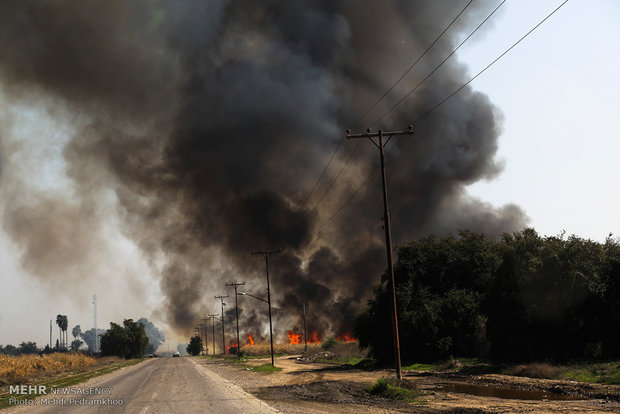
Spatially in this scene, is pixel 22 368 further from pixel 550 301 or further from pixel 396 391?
pixel 550 301

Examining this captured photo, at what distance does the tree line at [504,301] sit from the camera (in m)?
35.4

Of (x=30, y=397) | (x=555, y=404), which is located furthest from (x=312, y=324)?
(x=555, y=404)

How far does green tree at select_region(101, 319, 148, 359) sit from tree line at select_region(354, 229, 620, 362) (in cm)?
11835

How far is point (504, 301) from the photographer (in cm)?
4153

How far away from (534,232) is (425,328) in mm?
14189

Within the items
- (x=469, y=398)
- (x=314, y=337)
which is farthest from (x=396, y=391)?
(x=314, y=337)

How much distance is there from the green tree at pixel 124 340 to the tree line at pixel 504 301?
118349mm

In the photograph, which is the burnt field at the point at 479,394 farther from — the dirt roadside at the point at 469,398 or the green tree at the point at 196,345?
the green tree at the point at 196,345

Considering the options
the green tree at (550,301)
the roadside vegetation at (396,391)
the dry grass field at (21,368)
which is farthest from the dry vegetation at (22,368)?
the green tree at (550,301)

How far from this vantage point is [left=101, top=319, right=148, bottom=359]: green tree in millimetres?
160000

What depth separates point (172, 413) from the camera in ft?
64.3

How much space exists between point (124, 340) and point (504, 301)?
141088 mm

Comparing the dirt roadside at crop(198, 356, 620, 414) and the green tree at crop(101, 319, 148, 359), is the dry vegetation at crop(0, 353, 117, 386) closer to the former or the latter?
the dirt roadside at crop(198, 356, 620, 414)

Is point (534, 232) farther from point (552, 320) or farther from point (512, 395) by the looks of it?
point (512, 395)
